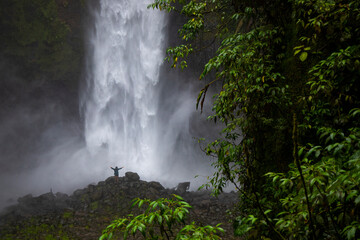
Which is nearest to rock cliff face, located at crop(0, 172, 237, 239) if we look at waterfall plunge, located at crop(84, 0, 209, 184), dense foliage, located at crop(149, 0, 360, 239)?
dense foliage, located at crop(149, 0, 360, 239)

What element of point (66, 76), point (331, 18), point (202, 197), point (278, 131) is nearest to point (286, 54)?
point (331, 18)

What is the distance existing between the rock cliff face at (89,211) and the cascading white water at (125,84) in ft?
22.5

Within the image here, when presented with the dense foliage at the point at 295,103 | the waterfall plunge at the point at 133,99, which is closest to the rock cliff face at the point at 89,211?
the dense foliage at the point at 295,103

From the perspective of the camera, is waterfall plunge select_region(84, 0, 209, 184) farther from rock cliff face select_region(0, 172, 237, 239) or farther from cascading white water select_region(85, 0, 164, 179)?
rock cliff face select_region(0, 172, 237, 239)

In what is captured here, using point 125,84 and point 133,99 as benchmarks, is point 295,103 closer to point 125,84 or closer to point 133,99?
point 133,99

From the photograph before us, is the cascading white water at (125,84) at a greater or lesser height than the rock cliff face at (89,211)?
greater

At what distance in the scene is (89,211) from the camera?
9.95 m

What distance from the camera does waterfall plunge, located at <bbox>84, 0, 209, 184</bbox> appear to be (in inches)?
758

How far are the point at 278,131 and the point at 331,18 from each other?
1286 millimetres

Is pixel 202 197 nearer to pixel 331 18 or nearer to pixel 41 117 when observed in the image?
pixel 331 18

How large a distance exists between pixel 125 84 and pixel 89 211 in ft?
37.0

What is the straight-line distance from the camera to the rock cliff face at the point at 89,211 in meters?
8.12

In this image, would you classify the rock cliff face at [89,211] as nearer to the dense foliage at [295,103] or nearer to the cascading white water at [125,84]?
the dense foliage at [295,103]

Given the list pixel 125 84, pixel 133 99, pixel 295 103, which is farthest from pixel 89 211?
pixel 125 84
